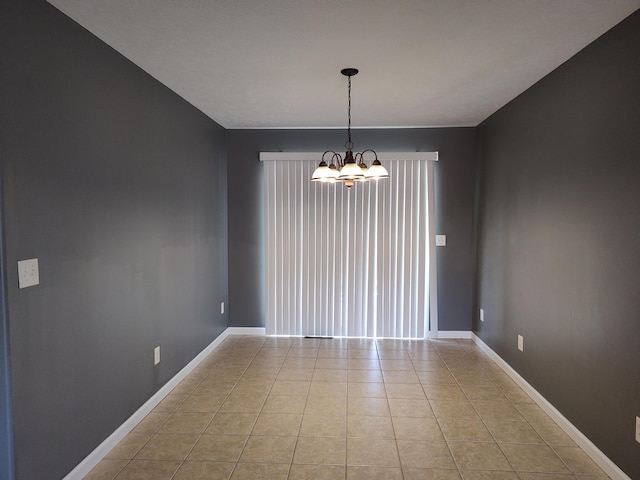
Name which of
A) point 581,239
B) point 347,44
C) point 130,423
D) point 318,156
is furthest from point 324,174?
point 130,423

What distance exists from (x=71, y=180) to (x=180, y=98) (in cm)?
169

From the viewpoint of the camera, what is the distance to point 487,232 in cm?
434

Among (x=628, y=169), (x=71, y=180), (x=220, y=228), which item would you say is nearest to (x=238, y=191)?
(x=220, y=228)

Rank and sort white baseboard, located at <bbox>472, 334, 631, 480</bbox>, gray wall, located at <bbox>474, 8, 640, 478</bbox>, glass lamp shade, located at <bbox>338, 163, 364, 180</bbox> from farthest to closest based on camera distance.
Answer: glass lamp shade, located at <bbox>338, 163, 364, 180</bbox> < white baseboard, located at <bbox>472, 334, 631, 480</bbox> < gray wall, located at <bbox>474, 8, 640, 478</bbox>

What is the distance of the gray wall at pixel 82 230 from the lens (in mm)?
1821

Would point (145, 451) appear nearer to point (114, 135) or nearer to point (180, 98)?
point (114, 135)

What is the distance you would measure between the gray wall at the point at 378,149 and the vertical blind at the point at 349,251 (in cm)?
17

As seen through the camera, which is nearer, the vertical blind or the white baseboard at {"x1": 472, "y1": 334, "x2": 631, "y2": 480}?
the white baseboard at {"x1": 472, "y1": 334, "x2": 631, "y2": 480}

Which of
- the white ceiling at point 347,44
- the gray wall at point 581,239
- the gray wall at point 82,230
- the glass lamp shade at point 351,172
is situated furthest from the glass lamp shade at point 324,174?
the gray wall at point 581,239

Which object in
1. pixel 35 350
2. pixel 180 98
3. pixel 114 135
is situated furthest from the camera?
pixel 180 98

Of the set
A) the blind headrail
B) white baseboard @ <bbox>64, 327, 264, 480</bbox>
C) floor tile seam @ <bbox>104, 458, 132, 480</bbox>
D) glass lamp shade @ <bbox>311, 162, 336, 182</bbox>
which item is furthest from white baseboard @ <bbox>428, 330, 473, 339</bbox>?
floor tile seam @ <bbox>104, 458, 132, 480</bbox>

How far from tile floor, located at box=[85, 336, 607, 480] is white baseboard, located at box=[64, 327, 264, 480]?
46mm

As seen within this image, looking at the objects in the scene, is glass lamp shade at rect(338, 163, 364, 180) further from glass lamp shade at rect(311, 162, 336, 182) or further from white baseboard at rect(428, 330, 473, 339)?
white baseboard at rect(428, 330, 473, 339)

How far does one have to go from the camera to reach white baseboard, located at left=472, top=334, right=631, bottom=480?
7.39 ft
